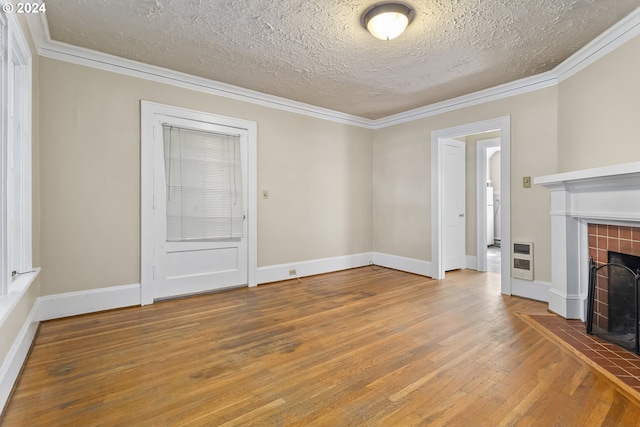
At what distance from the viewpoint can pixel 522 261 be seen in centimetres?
388

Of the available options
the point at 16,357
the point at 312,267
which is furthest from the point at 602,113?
the point at 16,357

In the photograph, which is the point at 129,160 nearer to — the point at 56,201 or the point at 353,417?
the point at 56,201

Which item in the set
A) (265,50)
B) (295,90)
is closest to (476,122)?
(295,90)

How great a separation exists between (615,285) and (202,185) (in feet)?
13.6

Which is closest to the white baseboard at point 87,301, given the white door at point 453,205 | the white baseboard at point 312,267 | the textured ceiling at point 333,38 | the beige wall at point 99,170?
the beige wall at point 99,170

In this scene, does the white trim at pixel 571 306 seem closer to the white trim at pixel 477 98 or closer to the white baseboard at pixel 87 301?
the white trim at pixel 477 98

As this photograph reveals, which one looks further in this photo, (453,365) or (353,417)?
(453,365)

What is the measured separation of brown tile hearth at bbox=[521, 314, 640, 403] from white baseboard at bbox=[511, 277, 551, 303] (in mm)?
606

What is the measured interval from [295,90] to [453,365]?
11.6 feet

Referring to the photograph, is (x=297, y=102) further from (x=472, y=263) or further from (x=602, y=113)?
(x=472, y=263)

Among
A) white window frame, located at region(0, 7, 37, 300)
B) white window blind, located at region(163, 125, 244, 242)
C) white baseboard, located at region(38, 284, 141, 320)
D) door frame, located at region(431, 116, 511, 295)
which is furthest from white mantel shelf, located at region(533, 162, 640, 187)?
white baseboard, located at region(38, 284, 141, 320)

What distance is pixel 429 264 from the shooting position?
4.88 m

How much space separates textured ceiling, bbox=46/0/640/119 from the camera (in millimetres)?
2434

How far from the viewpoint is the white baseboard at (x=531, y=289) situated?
367 cm
